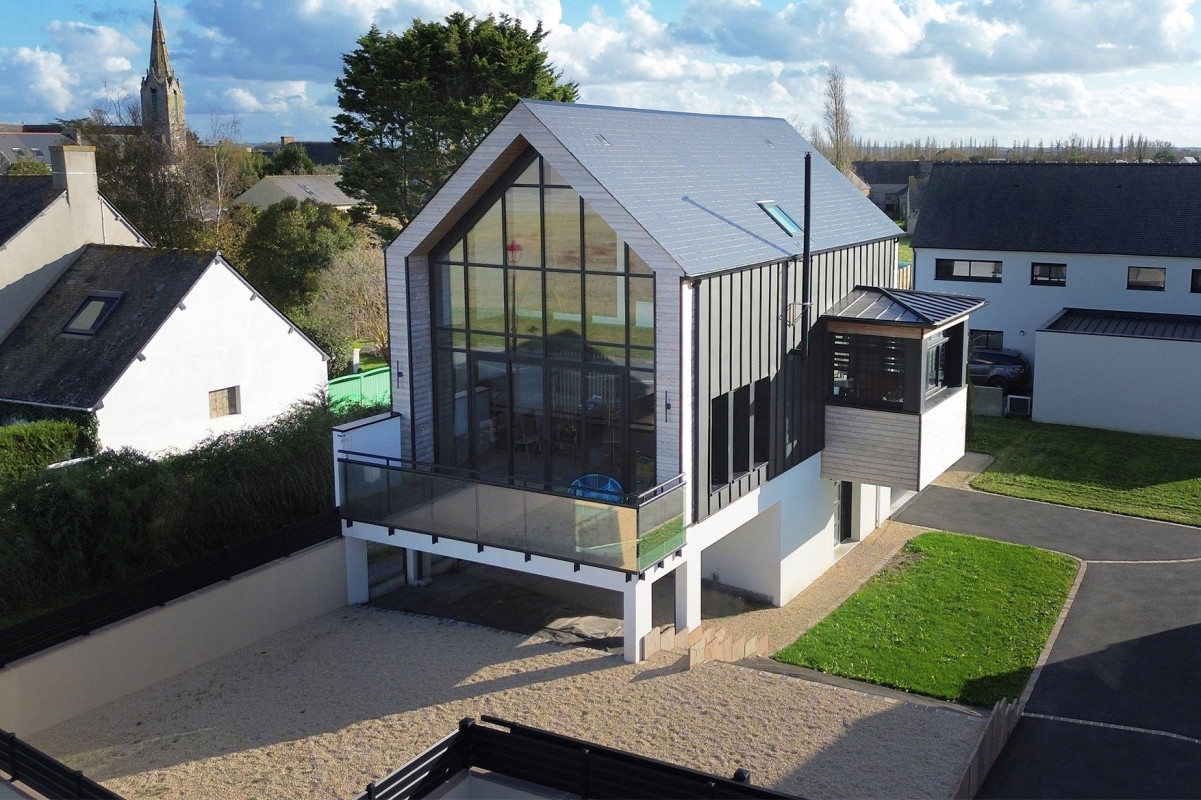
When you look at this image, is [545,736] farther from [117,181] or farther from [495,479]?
[117,181]

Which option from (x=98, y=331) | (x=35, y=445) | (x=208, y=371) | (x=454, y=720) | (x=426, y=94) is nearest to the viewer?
(x=454, y=720)

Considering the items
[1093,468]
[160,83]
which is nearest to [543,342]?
[1093,468]

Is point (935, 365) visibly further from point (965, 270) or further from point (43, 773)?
point (965, 270)

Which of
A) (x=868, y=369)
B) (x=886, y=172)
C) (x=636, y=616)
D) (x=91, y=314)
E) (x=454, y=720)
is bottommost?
(x=454, y=720)

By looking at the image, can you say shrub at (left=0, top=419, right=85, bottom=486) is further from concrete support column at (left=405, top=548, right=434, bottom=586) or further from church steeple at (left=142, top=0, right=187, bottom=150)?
church steeple at (left=142, top=0, right=187, bottom=150)

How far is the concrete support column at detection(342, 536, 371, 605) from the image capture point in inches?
685

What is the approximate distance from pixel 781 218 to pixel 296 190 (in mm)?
51410

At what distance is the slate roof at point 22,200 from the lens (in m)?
25.0

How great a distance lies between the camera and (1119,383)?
28781mm

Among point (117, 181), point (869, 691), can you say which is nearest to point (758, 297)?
point (869, 691)

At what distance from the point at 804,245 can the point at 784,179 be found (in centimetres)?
384

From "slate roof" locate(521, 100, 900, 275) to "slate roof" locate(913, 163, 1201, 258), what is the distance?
1155cm

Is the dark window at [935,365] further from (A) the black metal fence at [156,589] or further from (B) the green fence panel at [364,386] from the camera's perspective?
(B) the green fence panel at [364,386]

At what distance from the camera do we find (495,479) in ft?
55.6
